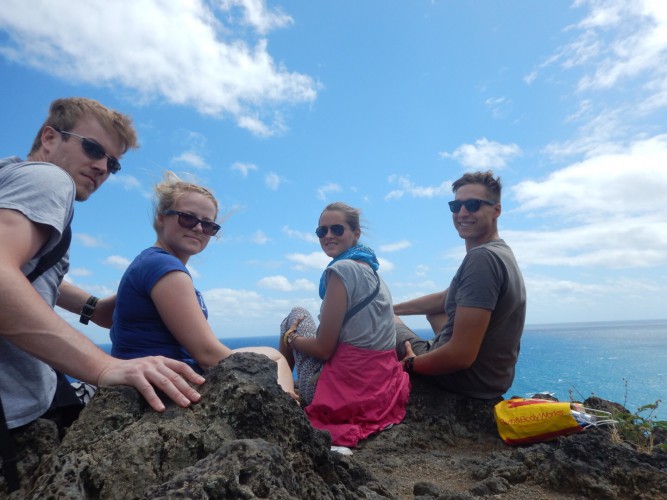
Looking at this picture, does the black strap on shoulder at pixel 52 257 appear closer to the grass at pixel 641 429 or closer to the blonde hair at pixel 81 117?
the blonde hair at pixel 81 117

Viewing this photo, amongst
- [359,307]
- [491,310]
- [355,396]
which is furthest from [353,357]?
[491,310]

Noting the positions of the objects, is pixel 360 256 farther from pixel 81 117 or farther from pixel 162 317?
pixel 81 117

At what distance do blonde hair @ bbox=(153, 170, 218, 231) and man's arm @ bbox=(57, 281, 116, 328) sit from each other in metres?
0.98

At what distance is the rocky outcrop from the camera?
179 centimetres

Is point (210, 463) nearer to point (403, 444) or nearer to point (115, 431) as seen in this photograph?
point (115, 431)

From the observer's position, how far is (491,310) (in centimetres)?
514

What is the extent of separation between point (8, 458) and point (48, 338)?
61cm

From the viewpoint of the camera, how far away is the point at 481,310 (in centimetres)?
510

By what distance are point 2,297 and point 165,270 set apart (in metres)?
1.08

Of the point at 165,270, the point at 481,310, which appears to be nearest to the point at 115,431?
the point at 165,270

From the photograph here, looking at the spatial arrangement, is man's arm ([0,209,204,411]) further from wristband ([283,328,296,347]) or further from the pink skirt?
wristband ([283,328,296,347])

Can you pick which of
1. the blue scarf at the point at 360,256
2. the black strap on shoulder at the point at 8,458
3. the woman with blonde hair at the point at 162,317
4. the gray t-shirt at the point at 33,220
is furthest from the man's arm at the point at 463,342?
the black strap on shoulder at the point at 8,458

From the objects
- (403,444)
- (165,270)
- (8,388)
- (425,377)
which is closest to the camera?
(8,388)

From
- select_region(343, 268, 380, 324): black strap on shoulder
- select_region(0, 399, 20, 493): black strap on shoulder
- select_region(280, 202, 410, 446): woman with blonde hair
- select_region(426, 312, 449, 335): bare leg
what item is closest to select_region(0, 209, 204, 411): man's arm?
select_region(0, 399, 20, 493): black strap on shoulder
